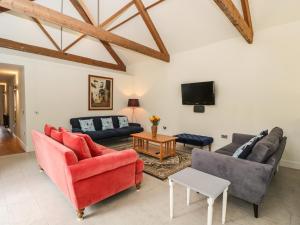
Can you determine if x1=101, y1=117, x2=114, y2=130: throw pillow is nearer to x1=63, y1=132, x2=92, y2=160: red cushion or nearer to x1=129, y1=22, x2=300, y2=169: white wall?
x1=129, y1=22, x2=300, y2=169: white wall

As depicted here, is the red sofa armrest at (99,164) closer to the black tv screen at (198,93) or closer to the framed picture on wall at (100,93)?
the black tv screen at (198,93)

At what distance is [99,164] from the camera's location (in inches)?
76.1

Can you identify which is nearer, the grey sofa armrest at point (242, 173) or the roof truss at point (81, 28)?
the grey sofa armrest at point (242, 173)

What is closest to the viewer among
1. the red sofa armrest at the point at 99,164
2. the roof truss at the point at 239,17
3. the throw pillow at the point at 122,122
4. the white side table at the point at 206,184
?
the white side table at the point at 206,184

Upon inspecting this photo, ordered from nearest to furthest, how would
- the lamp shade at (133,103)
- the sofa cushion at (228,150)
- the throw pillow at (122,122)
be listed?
the sofa cushion at (228,150) → the throw pillow at (122,122) → the lamp shade at (133,103)

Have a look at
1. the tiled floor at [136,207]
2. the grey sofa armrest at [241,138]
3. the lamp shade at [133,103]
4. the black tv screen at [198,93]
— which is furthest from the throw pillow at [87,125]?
the grey sofa armrest at [241,138]

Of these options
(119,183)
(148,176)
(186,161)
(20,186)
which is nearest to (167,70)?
(186,161)

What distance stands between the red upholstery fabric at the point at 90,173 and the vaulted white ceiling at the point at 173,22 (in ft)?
11.6

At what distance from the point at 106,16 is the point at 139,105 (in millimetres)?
3061

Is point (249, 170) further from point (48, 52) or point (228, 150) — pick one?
point (48, 52)

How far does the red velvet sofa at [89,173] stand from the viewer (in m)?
1.79

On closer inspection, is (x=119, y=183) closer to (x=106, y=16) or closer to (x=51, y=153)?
(x=51, y=153)

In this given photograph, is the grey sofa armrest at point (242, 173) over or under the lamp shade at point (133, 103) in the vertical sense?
under

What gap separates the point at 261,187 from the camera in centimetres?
179
